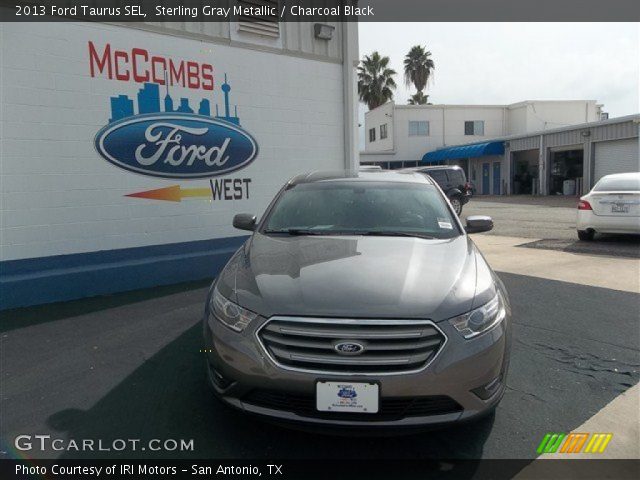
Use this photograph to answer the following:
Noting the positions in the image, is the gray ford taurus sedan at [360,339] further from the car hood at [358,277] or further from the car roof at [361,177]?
the car roof at [361,177]

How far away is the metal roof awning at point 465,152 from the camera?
29.8m

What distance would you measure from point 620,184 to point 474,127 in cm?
2869

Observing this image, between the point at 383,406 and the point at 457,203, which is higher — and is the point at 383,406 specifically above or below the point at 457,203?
below

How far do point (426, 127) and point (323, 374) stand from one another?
35911 millimetres

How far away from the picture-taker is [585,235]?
959 cm

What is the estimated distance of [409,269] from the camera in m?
2.69

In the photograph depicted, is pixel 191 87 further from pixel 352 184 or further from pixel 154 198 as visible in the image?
pixel 352 184

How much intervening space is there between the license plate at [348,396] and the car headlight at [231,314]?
1.69 ft

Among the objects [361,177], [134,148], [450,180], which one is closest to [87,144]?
[134,148]

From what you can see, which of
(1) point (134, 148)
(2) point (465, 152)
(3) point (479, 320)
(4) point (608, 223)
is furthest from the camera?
(2) point (465, 152)

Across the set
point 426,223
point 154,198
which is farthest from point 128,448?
point 154,198

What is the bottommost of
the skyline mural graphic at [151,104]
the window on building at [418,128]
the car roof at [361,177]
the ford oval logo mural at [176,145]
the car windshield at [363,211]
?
the car windshield at [363,211]

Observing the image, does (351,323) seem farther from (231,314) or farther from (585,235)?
(585,235)

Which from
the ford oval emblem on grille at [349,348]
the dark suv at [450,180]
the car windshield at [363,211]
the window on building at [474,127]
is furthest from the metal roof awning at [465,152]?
the ford oval emblem on grille at [349,348]
